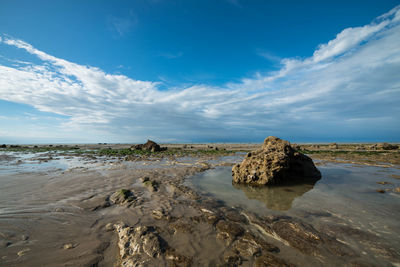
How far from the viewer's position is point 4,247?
3002 mm

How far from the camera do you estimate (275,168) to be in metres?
7.75

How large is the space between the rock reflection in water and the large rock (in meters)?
0.55

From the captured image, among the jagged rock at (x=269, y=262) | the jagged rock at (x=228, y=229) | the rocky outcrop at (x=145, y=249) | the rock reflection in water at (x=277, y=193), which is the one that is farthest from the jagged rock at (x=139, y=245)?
the rock reflection in water at (x=277, y=193)

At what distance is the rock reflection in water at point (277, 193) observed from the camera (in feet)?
17.1

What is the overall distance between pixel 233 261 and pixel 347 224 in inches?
124

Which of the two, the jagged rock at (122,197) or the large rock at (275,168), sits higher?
the large rock at (275,168)

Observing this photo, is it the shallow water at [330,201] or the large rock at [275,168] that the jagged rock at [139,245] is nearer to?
the shallow water at [330,201]

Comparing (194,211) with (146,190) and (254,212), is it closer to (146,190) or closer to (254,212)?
(254,212)

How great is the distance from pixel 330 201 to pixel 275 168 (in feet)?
8.44

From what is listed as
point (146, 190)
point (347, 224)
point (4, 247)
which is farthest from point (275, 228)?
point (4, 247)

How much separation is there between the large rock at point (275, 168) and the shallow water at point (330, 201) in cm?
62

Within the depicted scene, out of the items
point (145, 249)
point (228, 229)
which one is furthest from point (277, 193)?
point (145, 249)

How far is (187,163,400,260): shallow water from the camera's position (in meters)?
3.91

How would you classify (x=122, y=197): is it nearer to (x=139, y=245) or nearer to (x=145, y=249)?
→ (x=139, y=245)
